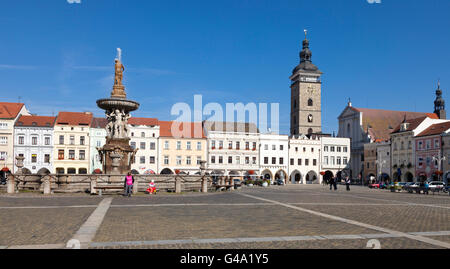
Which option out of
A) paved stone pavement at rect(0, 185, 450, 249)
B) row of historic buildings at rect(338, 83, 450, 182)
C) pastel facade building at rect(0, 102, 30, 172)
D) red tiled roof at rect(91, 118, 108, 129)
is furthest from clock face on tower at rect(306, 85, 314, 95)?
paved stone pavement at rect(0, 185, 450, 249)

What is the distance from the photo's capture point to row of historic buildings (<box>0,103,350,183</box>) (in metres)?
63.5

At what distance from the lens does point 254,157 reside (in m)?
75.2

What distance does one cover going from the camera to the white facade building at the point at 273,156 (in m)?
76.4

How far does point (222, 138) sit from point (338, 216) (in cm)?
5910

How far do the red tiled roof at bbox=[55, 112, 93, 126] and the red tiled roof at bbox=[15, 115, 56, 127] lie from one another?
124 centimetres

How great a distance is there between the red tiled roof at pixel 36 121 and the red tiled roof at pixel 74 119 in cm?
124

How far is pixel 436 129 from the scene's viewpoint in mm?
62719

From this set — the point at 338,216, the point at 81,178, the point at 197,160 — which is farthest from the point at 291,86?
the point at 338,216

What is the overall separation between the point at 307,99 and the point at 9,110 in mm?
68091

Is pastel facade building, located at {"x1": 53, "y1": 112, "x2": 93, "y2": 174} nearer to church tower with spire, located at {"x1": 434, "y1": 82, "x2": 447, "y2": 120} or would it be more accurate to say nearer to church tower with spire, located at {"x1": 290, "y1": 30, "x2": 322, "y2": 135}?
church tower with spire, located at {"x1": 290, "y1": 30, "x2": 322, "y2": 135}

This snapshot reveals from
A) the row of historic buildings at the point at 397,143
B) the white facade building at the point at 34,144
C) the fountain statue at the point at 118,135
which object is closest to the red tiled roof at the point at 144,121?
the white facade building at the point at 34,144

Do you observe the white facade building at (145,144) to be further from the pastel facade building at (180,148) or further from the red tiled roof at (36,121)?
the red tiled roof at (36,121)

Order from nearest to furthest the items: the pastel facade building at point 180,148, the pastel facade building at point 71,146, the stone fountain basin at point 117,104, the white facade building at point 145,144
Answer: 1. the stone fountain basin at point 117,104
2. the pastel facade building at point 71,146
3. the white facade building at point 145,144
4. the pastel facade building at point 180,148
